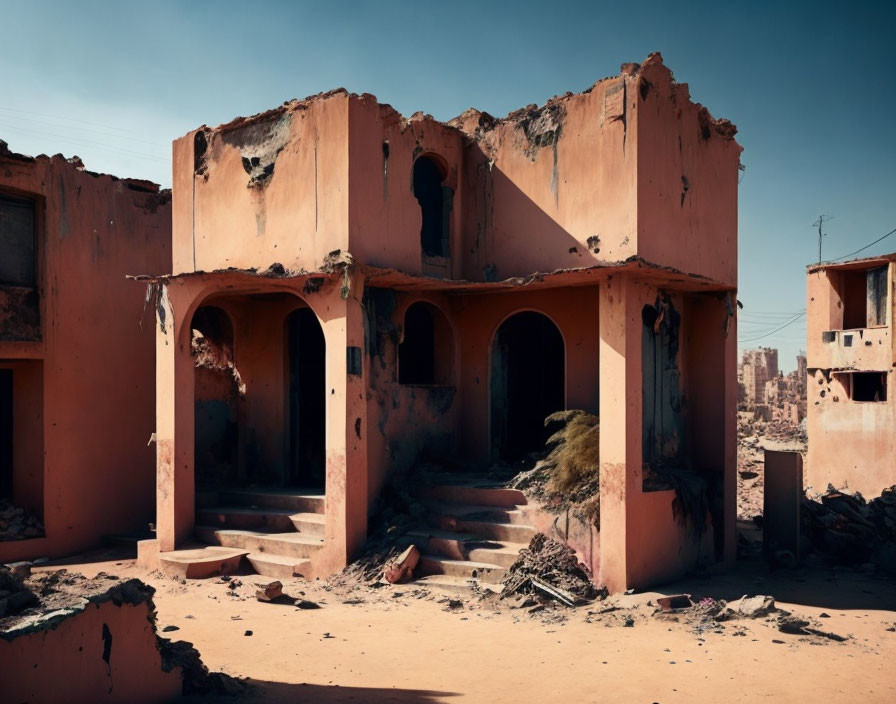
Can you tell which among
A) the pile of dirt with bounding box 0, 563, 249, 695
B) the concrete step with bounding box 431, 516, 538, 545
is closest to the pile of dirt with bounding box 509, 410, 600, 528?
the concrete step with bounding box 431, 516, 538, 545

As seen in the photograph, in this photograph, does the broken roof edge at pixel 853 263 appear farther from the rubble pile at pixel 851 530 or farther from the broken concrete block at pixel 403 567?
the broken concrete block at pixel 403 567

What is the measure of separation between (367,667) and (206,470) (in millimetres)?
7667

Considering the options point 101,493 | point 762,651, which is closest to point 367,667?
point 762,651

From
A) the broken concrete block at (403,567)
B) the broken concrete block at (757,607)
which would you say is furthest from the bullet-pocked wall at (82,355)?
the broken concrete block at (757,607)

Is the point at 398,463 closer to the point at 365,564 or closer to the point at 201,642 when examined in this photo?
the point at 365,564

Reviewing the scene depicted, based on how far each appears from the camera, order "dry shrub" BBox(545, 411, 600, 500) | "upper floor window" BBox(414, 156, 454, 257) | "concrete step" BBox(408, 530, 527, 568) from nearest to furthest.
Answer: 1. "concrete step" BBox(408, 530, 527, 568)
2. "dry shrub" BBox(545, 411, 600, 500)
3. "upper floor window" BBox(414, 156, 454, 257)

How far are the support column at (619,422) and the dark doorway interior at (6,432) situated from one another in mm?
9699

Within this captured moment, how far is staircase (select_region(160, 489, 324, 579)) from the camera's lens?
1123 cm

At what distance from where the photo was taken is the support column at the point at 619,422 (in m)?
10.1

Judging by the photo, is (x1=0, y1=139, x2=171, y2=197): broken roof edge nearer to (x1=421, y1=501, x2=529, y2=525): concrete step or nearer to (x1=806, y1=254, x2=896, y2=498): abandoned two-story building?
(x1=421, y1=501, x2=529, y2=525): concrete step

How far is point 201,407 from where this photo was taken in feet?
47.4

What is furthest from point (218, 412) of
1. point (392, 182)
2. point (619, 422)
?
point (619, 422)

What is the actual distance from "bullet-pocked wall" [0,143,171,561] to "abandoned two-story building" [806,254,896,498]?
1679 centimetres

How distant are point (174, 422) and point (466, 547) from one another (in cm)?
496
